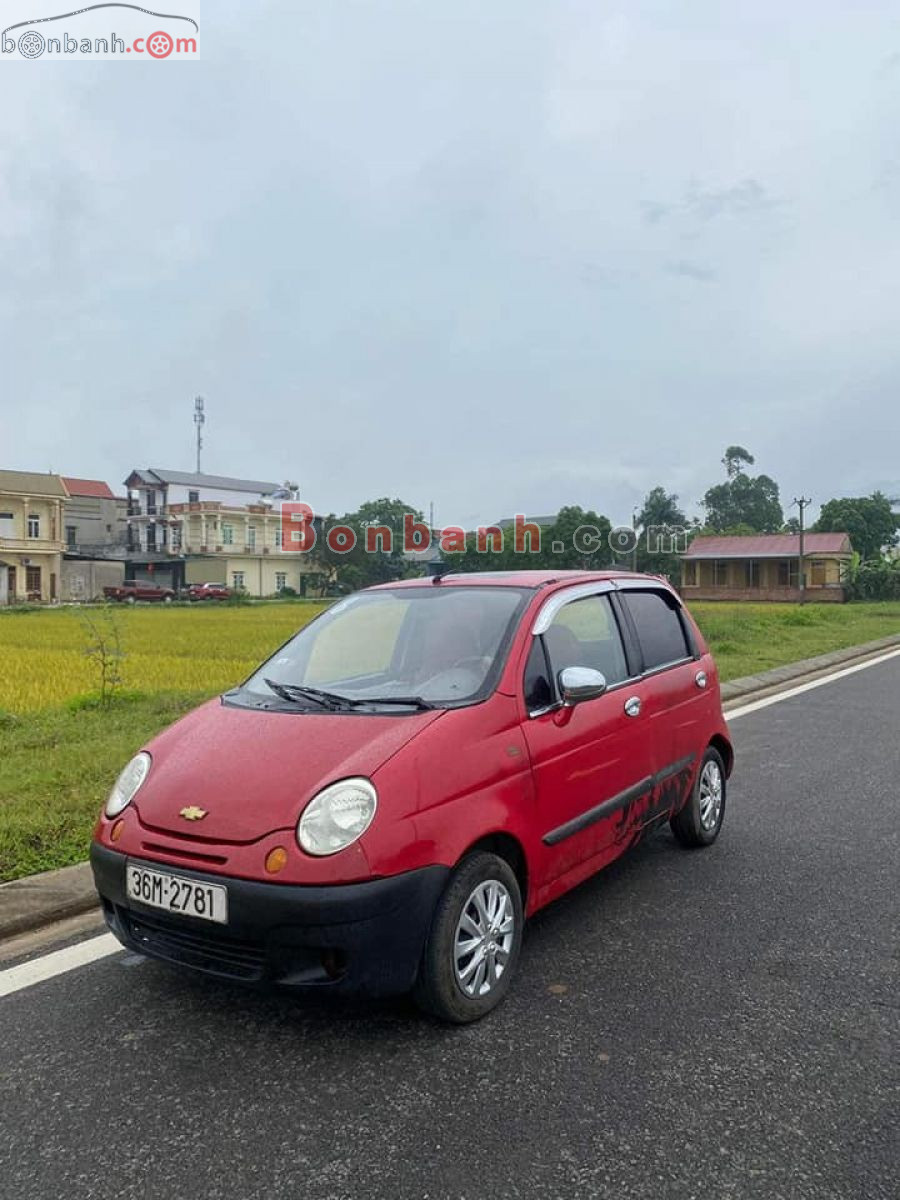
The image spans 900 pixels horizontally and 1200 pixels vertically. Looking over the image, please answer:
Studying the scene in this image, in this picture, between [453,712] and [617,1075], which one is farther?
[453,712]

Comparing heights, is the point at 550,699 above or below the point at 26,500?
below

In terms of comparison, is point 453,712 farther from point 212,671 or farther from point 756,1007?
point 212,671

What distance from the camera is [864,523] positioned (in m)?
66.2

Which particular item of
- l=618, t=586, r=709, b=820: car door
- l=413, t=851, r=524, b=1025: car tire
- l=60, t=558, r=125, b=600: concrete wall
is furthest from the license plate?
l=60, t=558, r=125, b=600: concrete wall

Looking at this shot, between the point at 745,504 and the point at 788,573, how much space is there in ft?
163

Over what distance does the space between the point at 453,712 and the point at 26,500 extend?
58.7m

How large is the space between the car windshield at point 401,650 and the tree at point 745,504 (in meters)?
101

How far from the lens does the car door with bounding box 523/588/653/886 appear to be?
11.8ft

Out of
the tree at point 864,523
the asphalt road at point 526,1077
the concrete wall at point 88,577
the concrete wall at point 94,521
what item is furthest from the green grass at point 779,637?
the concrete wall at point 94,521

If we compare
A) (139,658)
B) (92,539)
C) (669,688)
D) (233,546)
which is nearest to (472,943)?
(669,688)

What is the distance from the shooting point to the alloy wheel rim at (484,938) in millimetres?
3107

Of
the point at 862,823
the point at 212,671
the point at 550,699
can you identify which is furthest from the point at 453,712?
the point at 212,671

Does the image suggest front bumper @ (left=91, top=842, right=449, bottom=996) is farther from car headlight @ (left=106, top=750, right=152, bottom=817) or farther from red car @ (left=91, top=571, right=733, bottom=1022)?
car headlight @ (left=106, top=750, right=152, bottom=817)

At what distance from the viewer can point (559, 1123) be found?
8.41ft
